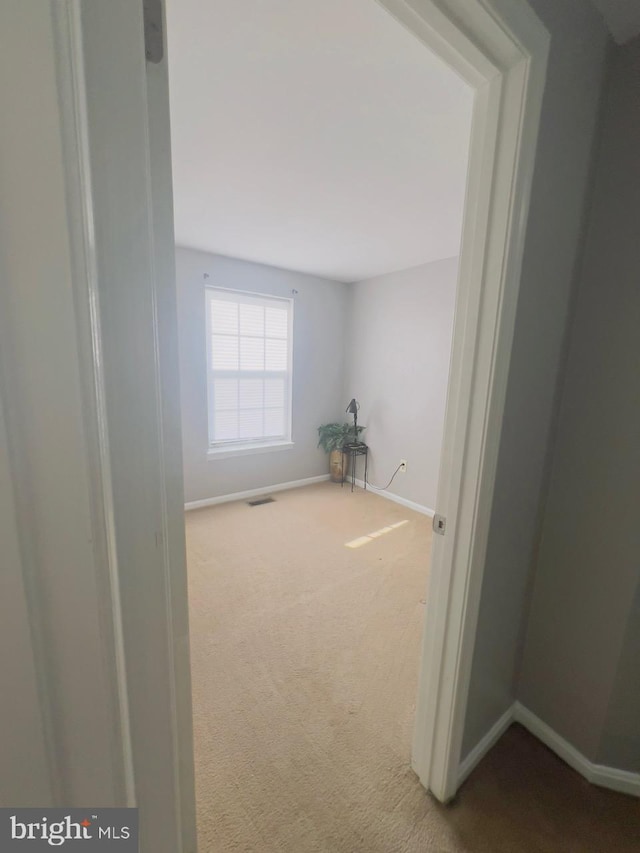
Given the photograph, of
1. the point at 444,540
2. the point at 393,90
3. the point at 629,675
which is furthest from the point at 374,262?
the point at 629,675

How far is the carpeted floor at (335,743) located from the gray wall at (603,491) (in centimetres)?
26

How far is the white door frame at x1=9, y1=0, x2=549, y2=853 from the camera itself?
333 mm

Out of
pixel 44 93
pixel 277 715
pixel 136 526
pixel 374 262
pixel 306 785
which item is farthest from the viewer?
pixel 374 262

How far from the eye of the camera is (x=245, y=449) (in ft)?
12.0

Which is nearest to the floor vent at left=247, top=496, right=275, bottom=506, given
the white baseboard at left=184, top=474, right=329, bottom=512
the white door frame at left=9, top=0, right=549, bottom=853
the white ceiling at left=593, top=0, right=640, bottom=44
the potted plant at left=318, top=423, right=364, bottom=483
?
the white baseboard at left=184, top=474, right=329, bottom=512

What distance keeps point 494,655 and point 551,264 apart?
1.32m

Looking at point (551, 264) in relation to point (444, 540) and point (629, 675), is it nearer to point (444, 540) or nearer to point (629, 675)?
point (444, 540)

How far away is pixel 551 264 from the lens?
1.02 meters

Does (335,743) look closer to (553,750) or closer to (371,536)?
(553,750)

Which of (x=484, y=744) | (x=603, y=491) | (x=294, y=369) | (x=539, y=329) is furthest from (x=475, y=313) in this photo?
(x=294, y=369)

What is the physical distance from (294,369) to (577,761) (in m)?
3.46

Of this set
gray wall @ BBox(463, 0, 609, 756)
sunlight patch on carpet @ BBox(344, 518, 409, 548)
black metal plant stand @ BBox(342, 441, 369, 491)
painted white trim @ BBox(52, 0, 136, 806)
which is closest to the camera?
painted white trim @ BBox(52, 0, 136, 806)

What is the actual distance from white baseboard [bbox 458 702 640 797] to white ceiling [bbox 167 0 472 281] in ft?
7.88

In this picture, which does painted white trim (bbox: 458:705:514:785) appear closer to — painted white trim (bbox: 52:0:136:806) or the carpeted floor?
the carpeted floor
